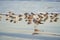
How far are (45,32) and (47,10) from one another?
0.26 metres

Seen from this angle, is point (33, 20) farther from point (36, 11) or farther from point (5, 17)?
point (5, 17)

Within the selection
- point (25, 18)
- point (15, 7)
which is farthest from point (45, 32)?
point (15, 7)

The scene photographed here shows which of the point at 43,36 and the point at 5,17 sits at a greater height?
the point at 5,17

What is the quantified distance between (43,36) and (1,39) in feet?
1.67

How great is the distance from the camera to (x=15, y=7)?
1416 mm

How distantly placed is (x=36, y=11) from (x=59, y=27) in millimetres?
322

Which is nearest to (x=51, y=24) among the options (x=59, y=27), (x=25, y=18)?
(x=59, y=27)

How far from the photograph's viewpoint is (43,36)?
1.38 metres

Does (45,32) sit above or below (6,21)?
below

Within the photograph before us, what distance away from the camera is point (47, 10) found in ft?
4.50

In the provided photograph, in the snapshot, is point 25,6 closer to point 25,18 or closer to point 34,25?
point 25,18

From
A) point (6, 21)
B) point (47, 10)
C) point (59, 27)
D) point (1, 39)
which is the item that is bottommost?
point (1, 39)

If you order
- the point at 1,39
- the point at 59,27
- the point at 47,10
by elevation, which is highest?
the point at 47,10

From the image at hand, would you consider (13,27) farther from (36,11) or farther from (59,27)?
(59,27)
